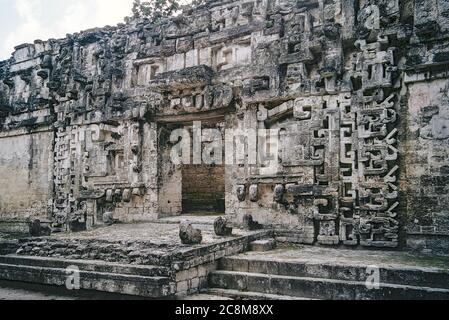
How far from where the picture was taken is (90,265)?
6.37 metres

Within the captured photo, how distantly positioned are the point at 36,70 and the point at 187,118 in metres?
6.25

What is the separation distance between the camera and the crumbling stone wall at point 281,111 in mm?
6914

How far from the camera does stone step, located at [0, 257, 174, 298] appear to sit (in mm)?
5520

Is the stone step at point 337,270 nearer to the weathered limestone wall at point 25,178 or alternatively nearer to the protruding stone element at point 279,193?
the protruding stone element at point 279,193

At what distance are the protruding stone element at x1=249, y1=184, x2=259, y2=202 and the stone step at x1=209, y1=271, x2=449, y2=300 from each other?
2.40 meters

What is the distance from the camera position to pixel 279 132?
844 cm

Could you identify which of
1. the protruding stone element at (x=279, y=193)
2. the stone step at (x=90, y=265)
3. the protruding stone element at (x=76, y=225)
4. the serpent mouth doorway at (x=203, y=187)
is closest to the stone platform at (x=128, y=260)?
the stone step at (x=90, y=265)

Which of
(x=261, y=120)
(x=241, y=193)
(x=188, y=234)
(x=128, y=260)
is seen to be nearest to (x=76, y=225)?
(x=241, y=193)

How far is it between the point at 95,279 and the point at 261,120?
176 inches

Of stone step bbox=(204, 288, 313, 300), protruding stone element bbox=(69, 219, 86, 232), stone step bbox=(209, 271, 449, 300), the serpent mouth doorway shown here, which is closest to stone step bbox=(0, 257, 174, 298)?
stone step bbox=(204, 288, 313, 300)

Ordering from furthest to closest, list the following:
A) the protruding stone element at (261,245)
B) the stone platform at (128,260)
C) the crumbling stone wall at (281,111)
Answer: the protruding stone element at (261,245)
the crumbling stone wall at (281,111)
the stone platform at (128,260)

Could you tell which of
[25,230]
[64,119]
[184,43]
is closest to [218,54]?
[184,43]
